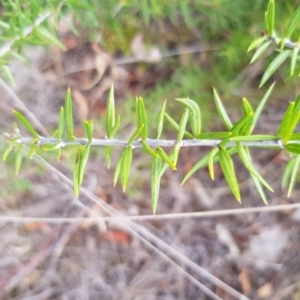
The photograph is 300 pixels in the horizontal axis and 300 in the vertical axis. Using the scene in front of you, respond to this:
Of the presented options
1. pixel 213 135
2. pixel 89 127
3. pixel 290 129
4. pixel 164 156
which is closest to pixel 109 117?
pixel 89 127

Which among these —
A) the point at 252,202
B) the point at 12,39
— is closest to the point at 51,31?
the point at 12,39

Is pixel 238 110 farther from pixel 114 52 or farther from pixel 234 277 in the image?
pixel 234 277

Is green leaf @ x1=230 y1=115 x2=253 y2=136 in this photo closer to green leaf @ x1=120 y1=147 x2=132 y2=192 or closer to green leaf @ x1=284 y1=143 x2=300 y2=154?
green leaf @ x1=284 y1=143 x2=300 y2=154

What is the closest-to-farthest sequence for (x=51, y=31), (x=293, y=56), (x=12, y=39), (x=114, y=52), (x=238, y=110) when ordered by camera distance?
(x=293, y=56) → (x=12, y=39) → (x=51, y=31) → (x=238, y=110) → (x=114, y=52)

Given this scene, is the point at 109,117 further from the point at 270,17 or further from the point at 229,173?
the point at 270,17

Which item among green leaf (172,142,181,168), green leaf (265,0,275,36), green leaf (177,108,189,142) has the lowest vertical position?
green leaf (172,142,181,168)

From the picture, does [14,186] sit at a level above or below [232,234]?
above

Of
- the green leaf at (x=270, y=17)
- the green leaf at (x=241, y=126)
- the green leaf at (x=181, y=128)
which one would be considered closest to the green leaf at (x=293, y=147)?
the green leaf at (x=241, y=126)

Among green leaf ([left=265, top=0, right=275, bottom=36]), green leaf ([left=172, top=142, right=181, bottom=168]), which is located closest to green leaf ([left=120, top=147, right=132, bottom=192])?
green leaf ([left=172, top=142, right=181, bottom=168])
